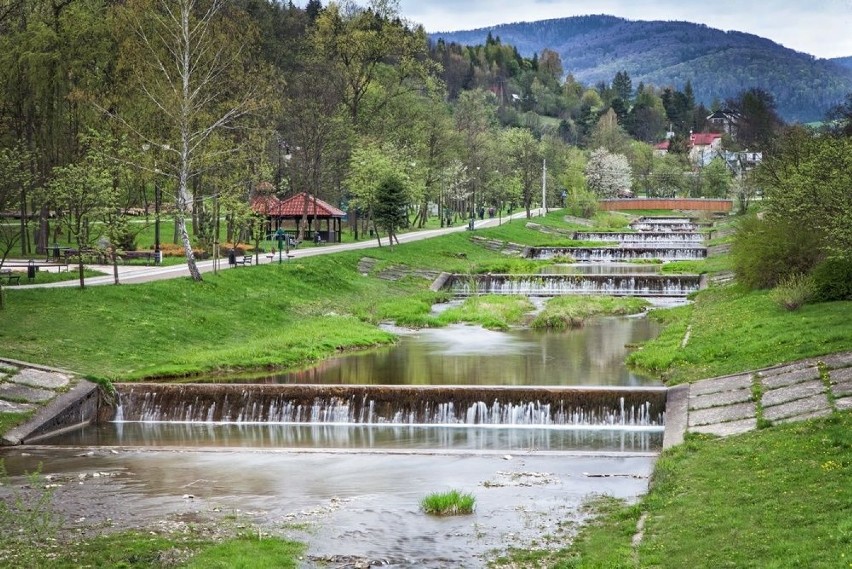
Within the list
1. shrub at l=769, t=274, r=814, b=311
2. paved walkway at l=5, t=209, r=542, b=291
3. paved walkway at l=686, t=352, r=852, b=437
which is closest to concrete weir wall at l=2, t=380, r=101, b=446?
paved walkway at l=5, t=209, r=542, b=291

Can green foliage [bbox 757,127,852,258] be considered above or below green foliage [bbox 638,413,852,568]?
above

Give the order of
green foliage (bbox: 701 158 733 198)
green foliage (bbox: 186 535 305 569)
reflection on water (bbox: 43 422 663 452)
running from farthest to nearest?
green foliage (bbox: 701 158 733 198) → reflection on water (bbox: 43 422 663 452) → green foliage (bbox: 186 535 305 569)

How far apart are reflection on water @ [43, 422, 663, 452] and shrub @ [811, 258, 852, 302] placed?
42.1 feet

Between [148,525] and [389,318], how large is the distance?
97.0ft

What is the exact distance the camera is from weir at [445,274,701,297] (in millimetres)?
57562

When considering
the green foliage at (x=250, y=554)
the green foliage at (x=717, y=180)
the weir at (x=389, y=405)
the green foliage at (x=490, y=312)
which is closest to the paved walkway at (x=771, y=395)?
the weir at (x=389, y=405)

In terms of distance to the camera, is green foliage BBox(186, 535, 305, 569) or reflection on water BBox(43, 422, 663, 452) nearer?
green foliage BBox(186, 535, 305, 569)

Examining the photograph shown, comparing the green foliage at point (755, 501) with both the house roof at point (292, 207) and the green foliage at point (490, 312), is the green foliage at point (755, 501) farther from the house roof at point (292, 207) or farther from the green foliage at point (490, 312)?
the house roof at point (292, 207)

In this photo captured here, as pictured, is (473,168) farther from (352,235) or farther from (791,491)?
(791,491)

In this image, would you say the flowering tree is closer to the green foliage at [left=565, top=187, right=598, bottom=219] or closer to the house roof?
the green foliage at [left=565, top=187, right=598, bottom=219]

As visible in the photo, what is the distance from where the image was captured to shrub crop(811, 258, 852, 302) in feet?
120

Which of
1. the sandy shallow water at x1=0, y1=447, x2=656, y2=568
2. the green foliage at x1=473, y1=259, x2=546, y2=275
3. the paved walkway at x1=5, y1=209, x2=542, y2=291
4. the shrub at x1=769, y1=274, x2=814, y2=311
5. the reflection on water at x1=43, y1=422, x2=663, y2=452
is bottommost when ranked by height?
the reflection on water at x1=43, y1=422, x2=663, y2=452

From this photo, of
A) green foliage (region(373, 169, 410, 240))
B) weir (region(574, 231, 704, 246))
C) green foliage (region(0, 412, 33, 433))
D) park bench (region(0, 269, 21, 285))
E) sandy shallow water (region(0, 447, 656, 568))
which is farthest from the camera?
weir (region(574, 231, 704, 246))

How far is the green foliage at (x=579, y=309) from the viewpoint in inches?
1790
